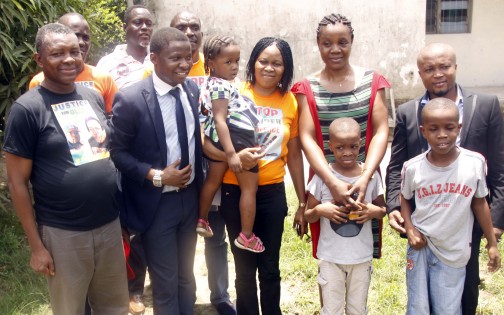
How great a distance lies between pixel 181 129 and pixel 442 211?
1.42 metres

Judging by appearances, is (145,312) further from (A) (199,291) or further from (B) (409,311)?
(B) (409,311)

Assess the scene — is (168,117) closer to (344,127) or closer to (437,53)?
(344,127)

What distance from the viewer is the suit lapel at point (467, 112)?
2693 millimetres

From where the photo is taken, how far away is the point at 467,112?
8.86 ft

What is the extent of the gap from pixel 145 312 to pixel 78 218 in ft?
4.44

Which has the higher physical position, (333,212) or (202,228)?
(333,212)

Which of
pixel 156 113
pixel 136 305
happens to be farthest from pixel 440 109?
pixel 136 305

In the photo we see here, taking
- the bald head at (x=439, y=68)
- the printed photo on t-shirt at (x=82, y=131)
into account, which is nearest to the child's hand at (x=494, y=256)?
the bald head at (x=439, y=68)

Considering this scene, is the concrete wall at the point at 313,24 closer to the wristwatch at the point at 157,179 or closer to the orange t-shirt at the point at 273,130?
the orange t-shirt at the point at 273,130

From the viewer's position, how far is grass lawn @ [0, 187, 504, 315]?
12.2 feet

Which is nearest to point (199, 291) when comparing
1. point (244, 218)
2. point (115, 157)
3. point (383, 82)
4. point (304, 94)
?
point (244, 218)

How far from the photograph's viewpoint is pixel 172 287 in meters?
2.94

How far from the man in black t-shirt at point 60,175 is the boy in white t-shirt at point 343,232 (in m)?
1.15

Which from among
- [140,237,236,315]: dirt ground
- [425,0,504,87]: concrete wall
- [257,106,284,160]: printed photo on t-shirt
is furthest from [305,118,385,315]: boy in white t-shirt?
[425,0,504,87]: concrete wall
